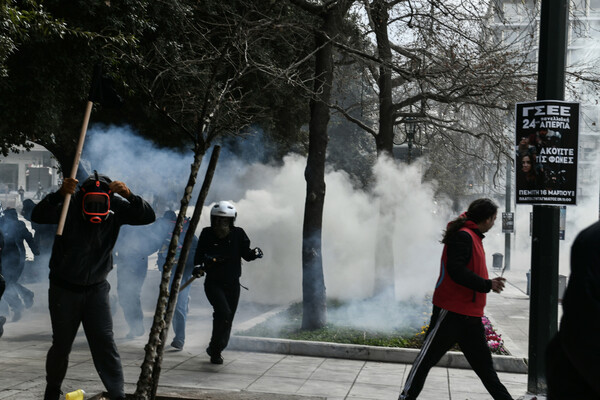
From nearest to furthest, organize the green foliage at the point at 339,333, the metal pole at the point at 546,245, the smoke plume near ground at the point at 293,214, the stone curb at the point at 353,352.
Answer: the metal pole at the point at 546,245 → the stone curb at the point at 353,352 → the green foliage at the point at 339,333 → the smoke plume near ground at the point at 293,214

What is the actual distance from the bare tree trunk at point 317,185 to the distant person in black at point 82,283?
5190mm

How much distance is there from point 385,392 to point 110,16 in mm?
6009

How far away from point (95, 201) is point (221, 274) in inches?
117

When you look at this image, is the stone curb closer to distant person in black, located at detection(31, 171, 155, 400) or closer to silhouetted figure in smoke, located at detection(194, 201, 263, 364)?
silhouetted figure in smoke, located at detection(194, 201, 263, 364)

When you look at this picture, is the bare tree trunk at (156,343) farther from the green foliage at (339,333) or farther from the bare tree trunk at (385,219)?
the bare tree trunk at (385,219)

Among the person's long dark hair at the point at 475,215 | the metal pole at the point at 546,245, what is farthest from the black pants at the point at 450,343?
the metal pole at the point at 546,245

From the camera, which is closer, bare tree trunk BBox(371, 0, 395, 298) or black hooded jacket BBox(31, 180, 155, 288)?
black hooded jacket BBox(31, 180, 155, 288)

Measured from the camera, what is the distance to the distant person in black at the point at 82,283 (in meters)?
4.96

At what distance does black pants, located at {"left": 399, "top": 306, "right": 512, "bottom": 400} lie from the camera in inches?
204

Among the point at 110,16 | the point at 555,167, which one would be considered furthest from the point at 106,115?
the point at 555,167

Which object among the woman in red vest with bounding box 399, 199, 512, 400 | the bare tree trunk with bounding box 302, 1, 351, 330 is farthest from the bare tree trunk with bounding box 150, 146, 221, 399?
the bare tree trunk with bounding box 302, 1, 351, 330

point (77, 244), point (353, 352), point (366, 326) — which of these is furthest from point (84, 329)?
point (366, 326)

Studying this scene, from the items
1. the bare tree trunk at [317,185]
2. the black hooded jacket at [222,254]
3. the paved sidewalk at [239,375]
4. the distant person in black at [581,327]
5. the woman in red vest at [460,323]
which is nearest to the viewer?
the distant person in black at [581,327]

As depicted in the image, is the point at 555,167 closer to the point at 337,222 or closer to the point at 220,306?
the point at 220,306
